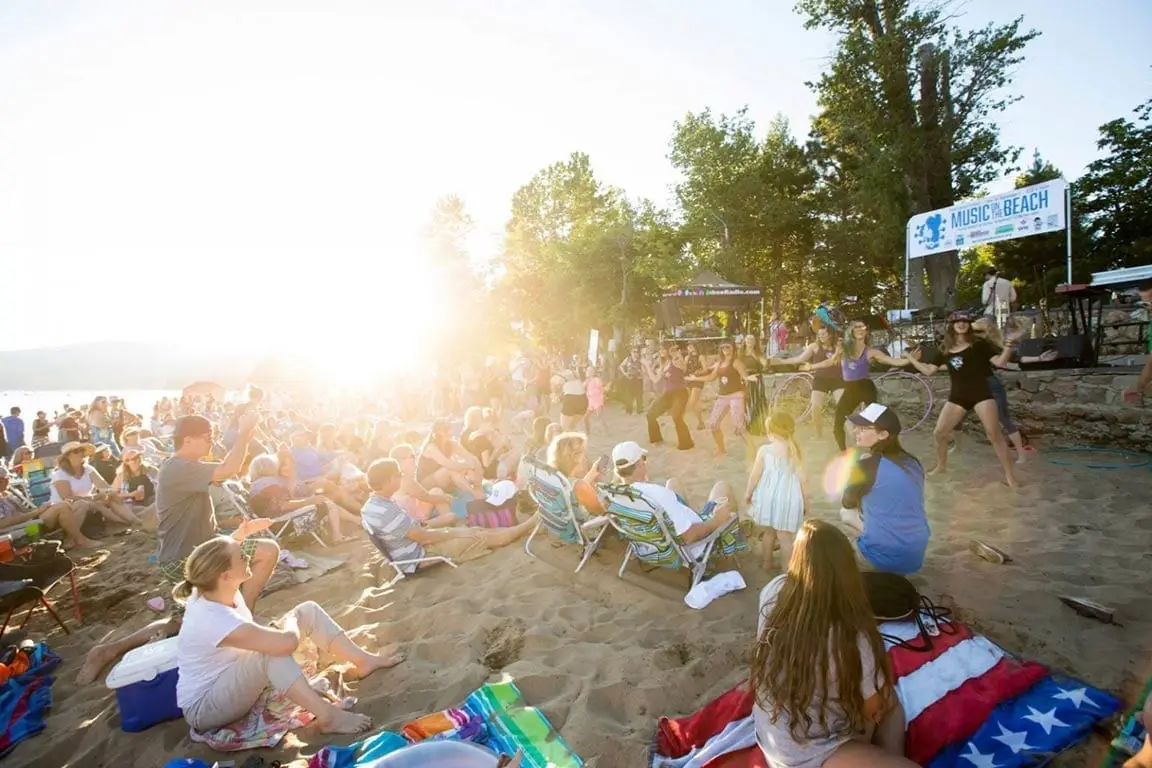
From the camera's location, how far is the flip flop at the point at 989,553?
4348 mm

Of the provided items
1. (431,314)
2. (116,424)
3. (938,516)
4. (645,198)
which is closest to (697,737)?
(938,516)

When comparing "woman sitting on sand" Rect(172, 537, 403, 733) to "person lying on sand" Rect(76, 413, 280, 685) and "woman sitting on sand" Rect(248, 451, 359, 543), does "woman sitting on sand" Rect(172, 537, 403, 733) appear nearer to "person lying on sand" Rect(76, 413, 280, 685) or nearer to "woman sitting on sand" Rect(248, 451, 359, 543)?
"person lying on sand" Rect(76, 413, 280, 685)

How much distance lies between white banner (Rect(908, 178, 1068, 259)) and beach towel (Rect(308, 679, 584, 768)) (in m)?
12.8

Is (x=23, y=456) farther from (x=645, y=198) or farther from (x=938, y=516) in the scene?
(x=645, y=198)

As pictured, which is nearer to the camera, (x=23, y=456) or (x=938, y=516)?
(x=938, y=516)

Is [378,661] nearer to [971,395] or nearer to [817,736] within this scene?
[817,736]

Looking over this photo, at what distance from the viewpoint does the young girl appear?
438 centimetres

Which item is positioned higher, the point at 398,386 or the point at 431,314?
the point at 431,314

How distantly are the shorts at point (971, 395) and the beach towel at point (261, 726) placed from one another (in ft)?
21.7

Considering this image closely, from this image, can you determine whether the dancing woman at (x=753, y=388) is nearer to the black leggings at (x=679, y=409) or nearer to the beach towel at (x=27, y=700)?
the black leggings at (x=679, y=409)

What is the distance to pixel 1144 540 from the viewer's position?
460 cm

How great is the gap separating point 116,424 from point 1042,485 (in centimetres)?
2079

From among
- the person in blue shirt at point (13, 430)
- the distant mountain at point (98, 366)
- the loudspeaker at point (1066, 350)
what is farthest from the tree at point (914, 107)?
the distant mountain at point (98, 366)

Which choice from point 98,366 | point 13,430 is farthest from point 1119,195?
point 98,366
